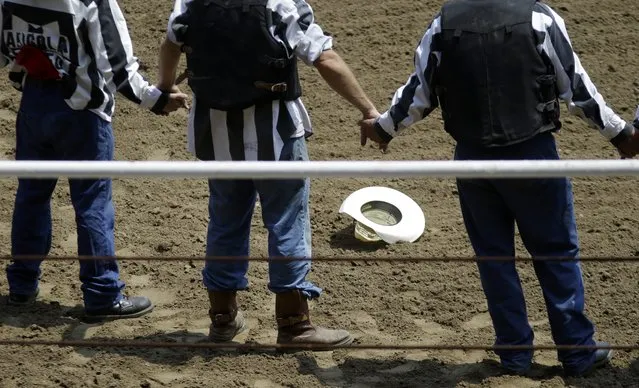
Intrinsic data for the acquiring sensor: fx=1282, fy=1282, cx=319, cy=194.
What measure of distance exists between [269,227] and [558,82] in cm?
147

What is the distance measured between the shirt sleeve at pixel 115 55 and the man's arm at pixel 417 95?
1.11 meters

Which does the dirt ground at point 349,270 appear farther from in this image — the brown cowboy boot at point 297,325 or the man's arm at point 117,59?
the man's arm at point 117,59

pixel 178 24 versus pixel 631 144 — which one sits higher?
pixel 178 24

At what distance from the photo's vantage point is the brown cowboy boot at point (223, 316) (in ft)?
19.9

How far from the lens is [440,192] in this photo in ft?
24.7

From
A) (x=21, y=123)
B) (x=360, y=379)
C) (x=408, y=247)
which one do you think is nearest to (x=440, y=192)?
(x=408, y=247)

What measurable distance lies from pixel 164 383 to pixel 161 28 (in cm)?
395

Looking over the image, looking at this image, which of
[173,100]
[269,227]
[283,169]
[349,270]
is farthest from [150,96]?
[283,169]

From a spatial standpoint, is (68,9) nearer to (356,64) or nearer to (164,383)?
(164,383)

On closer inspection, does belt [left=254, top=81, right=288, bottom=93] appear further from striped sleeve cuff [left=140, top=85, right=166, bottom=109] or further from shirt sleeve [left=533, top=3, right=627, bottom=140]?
shirt sleeve [left=533, top=3, right=627, bottom=140]

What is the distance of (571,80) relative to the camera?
5.36m

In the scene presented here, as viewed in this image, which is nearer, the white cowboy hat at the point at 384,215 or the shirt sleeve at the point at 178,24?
the shirt sleeve at the point at 178,24

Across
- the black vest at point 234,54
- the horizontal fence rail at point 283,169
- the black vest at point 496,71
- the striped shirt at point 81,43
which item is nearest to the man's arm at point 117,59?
the striped shirt at point 81,43

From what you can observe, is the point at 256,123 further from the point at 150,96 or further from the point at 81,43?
the point at 81,43
